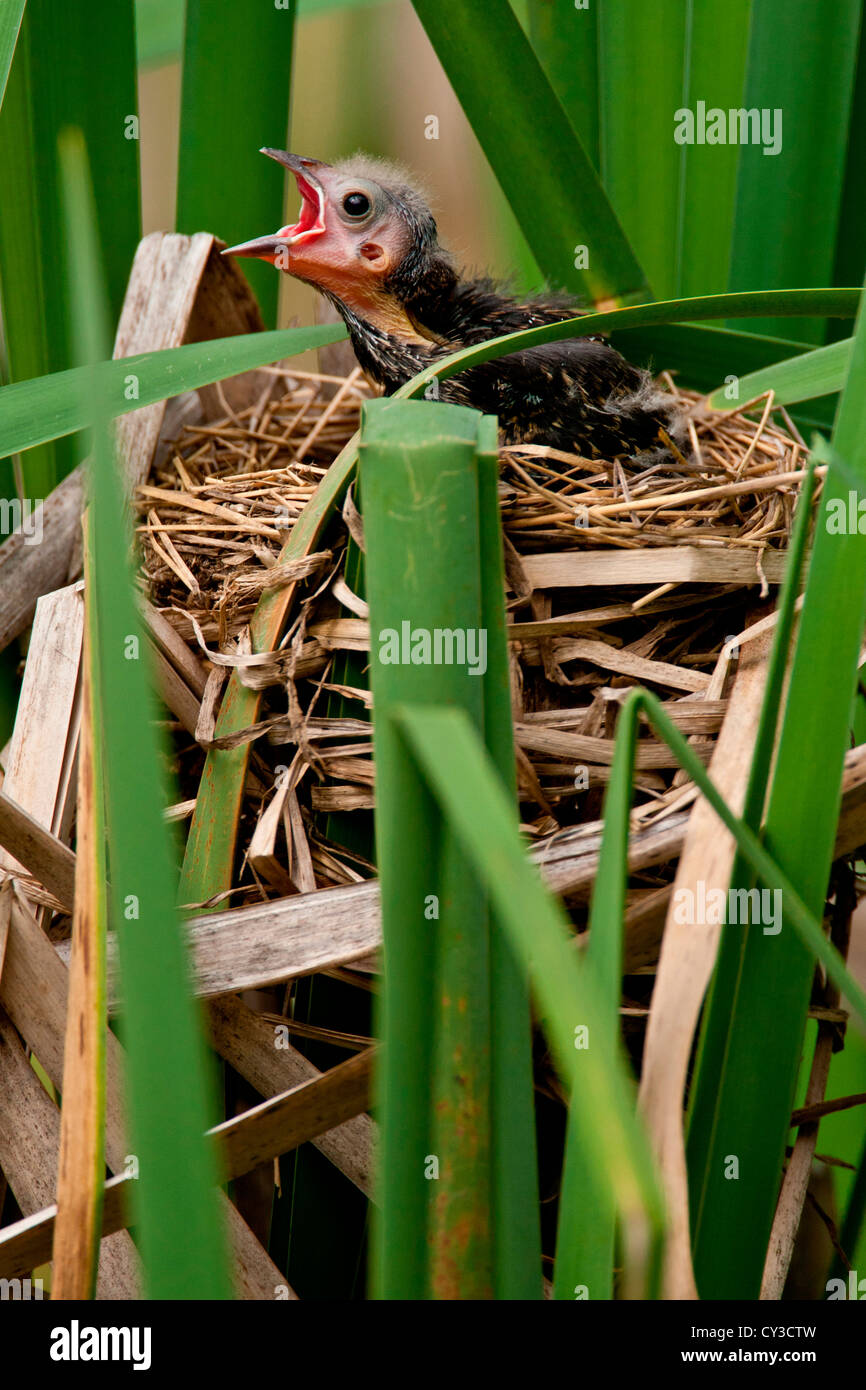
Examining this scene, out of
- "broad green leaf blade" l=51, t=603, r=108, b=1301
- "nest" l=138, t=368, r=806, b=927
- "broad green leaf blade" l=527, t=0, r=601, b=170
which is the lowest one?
"broad green leaf blade" l=51, t=603, r=108, b=1301

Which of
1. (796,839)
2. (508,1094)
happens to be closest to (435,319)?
(796,839)

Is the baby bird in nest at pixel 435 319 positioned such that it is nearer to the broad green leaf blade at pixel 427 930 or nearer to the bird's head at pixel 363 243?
the bird's head at pixel 363 243

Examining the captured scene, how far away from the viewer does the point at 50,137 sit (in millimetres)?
954

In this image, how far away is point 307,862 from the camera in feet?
2.44

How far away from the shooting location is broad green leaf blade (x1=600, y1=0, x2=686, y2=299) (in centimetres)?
101

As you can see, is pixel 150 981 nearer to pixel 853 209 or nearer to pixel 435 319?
pixel 853 209

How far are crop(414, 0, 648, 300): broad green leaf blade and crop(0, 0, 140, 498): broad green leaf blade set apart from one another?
1.09ft

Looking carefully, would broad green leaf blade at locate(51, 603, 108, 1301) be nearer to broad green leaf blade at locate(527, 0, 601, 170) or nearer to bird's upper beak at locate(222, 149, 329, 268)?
bird's upper beak at locate(222, 149, 329, 268)

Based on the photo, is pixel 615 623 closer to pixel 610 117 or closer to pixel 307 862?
pixel 307 862

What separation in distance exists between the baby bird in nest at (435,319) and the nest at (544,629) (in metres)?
0.14

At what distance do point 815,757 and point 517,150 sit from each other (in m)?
0.59

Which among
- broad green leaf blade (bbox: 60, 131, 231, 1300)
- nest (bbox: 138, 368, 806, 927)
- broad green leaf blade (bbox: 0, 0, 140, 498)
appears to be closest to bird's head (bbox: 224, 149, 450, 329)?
broad green leaf blade (bbox: 0, 0, 140, 498)

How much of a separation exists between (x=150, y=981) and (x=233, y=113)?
93 centimetres
